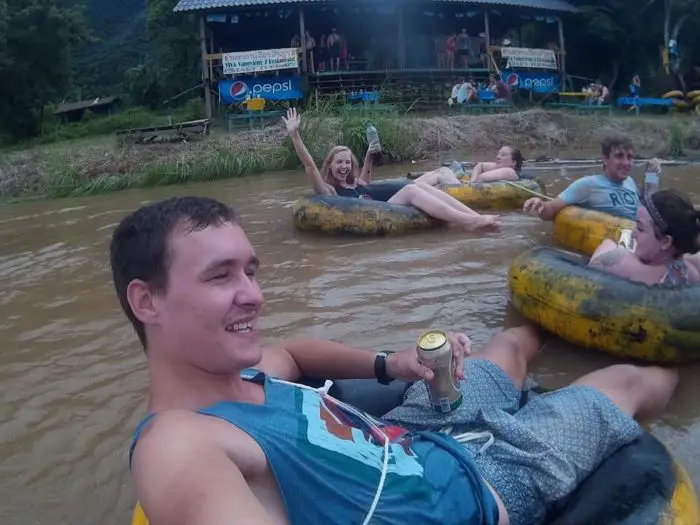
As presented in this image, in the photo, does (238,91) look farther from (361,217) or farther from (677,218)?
(677,218)

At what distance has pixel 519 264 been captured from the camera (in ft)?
14.2

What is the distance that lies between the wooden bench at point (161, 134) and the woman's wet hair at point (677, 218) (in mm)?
12828

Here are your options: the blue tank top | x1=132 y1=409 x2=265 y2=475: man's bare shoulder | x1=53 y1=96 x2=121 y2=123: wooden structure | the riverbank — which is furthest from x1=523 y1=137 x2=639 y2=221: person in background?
x1=53 y1=96 x2=121 y2=123: wooden structure

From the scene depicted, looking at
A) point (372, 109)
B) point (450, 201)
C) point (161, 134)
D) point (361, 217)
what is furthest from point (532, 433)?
point (161, 134)

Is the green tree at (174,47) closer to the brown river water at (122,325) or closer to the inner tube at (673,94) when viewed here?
the inner tube at (673,94)

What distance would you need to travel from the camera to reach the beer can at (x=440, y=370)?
2.38m

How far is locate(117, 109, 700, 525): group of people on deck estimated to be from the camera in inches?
63.9

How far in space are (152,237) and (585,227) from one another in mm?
4654

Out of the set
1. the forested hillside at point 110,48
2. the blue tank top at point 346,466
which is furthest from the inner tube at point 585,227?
the forested hillside at point 110,48

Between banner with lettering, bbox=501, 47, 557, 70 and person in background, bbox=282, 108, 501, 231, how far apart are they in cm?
1376

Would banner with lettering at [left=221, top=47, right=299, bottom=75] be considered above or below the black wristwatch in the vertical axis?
above

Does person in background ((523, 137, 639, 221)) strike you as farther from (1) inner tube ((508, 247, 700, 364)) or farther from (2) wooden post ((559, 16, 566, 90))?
(2) wooden post ((559, 16, 566, 90))

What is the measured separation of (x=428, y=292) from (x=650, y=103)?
1750 cm

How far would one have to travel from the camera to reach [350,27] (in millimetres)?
21391
